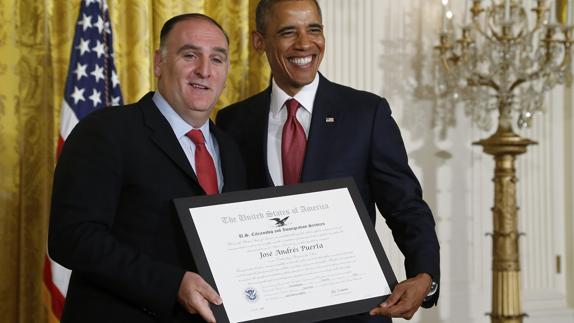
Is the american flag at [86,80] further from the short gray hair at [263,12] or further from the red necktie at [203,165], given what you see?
the red necktie at [203,165]

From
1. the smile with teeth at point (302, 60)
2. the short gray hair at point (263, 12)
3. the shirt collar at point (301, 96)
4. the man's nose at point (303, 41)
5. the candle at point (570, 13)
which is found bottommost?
the shirt collar at point (301, 96)

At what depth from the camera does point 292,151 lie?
9.34ft

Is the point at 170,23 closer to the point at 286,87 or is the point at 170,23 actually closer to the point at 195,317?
the point at 286,87

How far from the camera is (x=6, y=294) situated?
424cm

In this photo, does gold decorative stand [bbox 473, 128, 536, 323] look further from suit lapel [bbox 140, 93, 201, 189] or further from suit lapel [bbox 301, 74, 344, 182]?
suit lapel [bbox 140, 93, 201, 189]

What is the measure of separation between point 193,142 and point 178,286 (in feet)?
1.80

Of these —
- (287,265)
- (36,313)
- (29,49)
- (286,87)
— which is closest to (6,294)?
(36,313)

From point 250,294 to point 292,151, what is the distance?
2.59ft

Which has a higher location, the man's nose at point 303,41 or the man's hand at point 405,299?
the man's nose at point 303,41

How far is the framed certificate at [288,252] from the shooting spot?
2174mm

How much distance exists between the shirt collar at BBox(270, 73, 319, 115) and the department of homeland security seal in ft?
3.03

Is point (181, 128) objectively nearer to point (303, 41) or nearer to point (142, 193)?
point (142, 193)

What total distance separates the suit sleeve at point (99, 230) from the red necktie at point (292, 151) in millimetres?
772

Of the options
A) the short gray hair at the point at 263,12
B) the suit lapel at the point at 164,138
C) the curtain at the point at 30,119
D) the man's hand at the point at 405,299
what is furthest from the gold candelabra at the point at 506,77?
the suit lapel at the point at 164,138
